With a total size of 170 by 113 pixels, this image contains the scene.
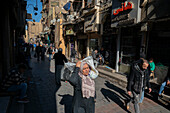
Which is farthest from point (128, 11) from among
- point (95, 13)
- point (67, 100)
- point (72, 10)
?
point (72, 10)

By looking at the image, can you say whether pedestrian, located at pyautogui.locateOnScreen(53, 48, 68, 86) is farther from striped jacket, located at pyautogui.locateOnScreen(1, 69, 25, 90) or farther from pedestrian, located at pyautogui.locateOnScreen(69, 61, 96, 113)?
pedestrian, located at pyautogui.locateOnScreen(69, 61, 96, 113)

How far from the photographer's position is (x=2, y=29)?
6086mm

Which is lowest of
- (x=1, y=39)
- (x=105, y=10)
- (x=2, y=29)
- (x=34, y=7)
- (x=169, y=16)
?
(x=1, y=39)

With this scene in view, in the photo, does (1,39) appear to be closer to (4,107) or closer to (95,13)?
(4,107)

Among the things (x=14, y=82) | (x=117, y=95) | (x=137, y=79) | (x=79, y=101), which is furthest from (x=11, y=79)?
(x=117, y=95)

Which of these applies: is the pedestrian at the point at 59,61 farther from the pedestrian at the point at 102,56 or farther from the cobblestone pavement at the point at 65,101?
the pedestrian at the point at 102,56

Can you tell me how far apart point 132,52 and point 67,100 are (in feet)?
18.0

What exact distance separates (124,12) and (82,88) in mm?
6617

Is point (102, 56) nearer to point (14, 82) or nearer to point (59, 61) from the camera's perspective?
point (59, 61)

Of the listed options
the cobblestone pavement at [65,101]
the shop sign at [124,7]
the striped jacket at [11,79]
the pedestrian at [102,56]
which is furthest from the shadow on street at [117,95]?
the shop sign at [124,7]

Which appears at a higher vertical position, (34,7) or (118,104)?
(34,7)

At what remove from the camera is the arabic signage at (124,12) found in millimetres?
6930

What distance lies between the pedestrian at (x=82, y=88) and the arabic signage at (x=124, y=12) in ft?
18.5

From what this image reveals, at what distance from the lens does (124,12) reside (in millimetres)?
7598
